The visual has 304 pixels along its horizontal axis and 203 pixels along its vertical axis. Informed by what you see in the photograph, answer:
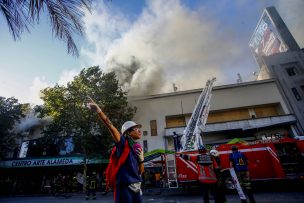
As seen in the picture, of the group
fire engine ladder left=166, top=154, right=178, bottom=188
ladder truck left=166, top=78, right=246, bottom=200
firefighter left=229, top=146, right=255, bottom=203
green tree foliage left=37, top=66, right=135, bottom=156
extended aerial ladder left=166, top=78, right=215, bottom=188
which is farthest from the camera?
green tree foliage left=37, top=66, right=135, bottom=156

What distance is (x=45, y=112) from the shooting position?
70.8ft

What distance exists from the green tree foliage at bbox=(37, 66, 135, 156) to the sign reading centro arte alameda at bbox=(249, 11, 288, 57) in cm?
2383

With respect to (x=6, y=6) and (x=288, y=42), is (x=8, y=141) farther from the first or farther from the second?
(x=288, y=42)

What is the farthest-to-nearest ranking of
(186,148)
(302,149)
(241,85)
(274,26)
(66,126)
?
1. (274,26)
2. (241,85)
3. (66,126)
4. (186,148)
5. (302,149)

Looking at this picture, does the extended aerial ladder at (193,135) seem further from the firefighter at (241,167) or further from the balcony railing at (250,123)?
the balcony railing at (250,123)

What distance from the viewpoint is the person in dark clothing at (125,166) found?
2.52m

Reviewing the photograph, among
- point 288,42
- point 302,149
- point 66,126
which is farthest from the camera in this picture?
point 288,42

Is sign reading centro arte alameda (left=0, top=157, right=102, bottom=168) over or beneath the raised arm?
over

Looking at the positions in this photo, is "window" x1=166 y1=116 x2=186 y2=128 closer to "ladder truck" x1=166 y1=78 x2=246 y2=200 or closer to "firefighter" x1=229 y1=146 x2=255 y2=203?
"ladder truck" x1=166 y1=78 x2=246 y2=200

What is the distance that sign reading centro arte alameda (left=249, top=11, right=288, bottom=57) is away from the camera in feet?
96.4

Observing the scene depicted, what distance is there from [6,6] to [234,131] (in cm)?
2351

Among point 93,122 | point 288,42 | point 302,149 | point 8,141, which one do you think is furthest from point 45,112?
point 288,42

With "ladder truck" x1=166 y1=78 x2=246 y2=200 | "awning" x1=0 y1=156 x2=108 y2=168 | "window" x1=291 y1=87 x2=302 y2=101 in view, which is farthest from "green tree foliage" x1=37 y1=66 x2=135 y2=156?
"window" x1=291 y1=87 x2=302 y2=101

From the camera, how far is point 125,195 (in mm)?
2490
